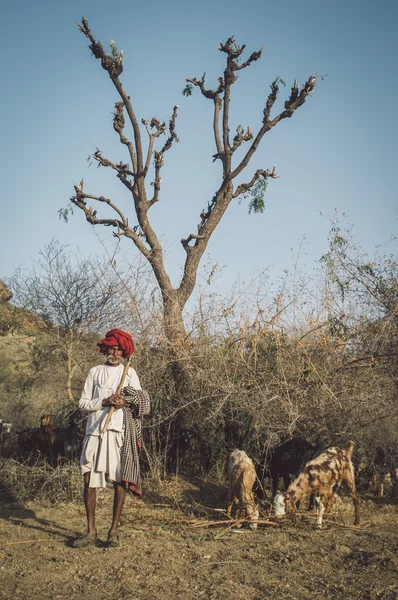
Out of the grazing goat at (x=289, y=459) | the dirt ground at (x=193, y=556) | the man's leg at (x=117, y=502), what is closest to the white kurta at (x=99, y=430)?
the man's leg at (x=117, y=502)

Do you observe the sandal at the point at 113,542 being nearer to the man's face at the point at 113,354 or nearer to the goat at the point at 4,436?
the man's face at the point at 113,354

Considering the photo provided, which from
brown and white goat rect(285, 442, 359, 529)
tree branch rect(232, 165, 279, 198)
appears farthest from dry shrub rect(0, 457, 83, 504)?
tree branch rect(232, 165, 279, 198)

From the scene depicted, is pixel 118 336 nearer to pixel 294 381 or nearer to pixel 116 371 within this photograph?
pixel 116 371

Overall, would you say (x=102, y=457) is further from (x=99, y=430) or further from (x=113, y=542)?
(x=113, y=542)

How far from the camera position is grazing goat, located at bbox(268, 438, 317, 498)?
639cm

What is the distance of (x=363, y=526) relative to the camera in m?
5.70

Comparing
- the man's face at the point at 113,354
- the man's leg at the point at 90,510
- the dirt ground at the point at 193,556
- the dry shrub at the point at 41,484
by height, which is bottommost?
the dirt ground at the point at 193,556

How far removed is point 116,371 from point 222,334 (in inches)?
108

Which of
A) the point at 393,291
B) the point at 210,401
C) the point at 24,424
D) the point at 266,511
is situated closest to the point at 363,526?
the point at 266,511

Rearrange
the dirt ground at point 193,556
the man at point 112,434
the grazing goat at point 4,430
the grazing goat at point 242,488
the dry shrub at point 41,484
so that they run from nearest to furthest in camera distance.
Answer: the dirt ground at point 193,556, the man at point 112,434, the grazing goat at point 242,488, the dry shrub at point 41,484, the grazing goat at point 4,430

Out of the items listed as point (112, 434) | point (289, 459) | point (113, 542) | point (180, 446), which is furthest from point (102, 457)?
point (180, 446)

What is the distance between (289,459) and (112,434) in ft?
7.76

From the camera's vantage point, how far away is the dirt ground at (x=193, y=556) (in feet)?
13.1

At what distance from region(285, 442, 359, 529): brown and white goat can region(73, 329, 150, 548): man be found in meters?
1.55
